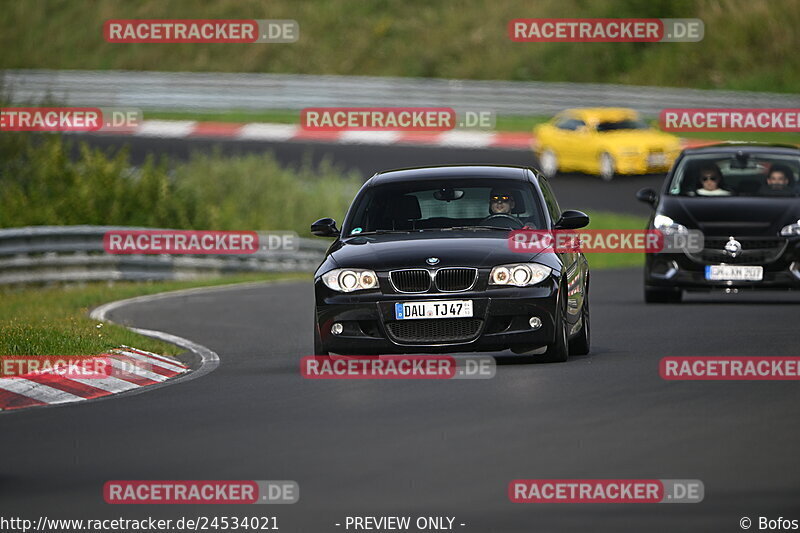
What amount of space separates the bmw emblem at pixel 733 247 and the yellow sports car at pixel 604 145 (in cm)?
1950

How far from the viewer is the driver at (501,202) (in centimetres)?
1429

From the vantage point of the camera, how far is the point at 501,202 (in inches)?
565

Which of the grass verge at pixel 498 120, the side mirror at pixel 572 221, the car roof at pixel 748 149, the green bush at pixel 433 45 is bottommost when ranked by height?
the side mirror at pixel 572 221

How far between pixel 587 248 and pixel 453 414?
23069 millimetres

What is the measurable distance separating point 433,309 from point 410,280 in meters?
0.27

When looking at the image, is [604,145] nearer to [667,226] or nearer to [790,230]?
[667,226]

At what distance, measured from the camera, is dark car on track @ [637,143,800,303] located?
18844 mm

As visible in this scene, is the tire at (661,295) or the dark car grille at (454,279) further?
the tire at (661,295)

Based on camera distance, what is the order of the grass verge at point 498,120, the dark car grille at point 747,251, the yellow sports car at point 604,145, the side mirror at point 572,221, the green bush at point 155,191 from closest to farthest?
1. the side mirror at point 572,221
2. the dark car grille at point 747,251
3. the green bush at point 155,191
4. the yellow sports car at point 604,145
5. the grass verge at point 498,120

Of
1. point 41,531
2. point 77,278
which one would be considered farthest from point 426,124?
point 41,531

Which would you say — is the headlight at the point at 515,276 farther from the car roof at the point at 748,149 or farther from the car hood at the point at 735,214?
the car roof at the point at 748,149

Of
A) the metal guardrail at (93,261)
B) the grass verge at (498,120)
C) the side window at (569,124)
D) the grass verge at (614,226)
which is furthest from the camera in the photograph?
the grass verge at (498,120)

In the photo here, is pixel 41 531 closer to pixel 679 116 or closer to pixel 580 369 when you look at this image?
pixel 580 369

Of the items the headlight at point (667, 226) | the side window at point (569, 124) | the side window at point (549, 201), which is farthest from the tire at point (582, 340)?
the side window at point (569, 124)
